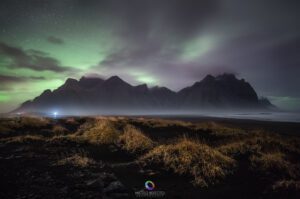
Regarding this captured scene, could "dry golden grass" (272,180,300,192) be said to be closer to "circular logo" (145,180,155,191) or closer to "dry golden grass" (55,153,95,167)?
"circular logo" (145,180,155,191)

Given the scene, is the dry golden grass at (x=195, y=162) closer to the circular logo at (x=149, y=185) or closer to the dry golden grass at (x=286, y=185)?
the circular logo at (x=149, y=185)

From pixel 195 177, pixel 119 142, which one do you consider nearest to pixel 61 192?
pixel 195 177

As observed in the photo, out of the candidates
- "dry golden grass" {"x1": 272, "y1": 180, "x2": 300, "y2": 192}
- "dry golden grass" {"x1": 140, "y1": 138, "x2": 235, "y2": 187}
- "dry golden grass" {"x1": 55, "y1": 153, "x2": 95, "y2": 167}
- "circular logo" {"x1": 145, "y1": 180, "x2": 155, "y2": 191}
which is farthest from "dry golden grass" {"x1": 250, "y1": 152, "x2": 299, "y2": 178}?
"dry golden grass" {"x1": 55, "y1": 153, "x2": 95, "y2": 167}

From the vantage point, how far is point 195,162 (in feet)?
30.9

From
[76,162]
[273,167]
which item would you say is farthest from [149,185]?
[273,167]

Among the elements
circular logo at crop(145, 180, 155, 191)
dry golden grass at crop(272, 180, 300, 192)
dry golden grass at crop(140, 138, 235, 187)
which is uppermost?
dry golden grass at crop(140, 138, 235, 187)

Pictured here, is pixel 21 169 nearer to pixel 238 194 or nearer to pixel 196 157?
pixel 196 157

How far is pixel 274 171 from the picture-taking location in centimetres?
902

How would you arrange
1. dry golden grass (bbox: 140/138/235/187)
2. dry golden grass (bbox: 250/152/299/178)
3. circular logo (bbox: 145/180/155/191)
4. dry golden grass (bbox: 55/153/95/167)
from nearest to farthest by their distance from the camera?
circular logo (bbox: 145/180/155/191) < dry golden grass (bbox: 140/138/235/187) < dry golden grass (bbox: 250/152/299/178) < dry golden grass (bbox: 55/153/95/167)

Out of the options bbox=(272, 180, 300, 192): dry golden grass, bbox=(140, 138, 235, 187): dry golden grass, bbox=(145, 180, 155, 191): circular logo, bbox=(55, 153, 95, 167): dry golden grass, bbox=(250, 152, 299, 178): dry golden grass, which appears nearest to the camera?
bbox=(272, 180, 300, 192): dry golden grass

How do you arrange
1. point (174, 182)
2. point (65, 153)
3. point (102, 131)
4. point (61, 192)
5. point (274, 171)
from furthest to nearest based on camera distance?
1. point (102, 131)
2. point (65, 153)
3. point (274, 171)
4. point (174, 182)
5. point (61, 192)

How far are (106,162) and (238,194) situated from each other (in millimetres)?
6749

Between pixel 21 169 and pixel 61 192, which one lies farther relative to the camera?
pixel 21 169

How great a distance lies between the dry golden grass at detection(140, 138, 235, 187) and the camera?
8.28 meters
